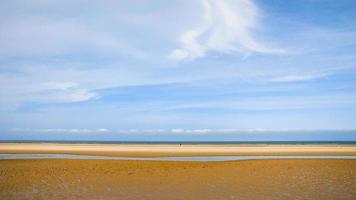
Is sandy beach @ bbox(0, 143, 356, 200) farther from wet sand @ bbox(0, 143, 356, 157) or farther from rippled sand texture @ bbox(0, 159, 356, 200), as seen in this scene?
wet sand @ bbox(0, 143, 356, 157)

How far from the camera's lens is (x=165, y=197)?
13.9m

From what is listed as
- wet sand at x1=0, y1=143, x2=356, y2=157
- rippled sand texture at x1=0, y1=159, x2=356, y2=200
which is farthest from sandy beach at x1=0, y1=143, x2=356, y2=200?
wet sand at x1=0, y1=143, x2=356, y2=157

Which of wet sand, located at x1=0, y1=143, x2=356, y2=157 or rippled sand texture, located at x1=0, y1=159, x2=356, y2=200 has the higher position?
wet sand, located at x1=0, y1=143, x2=356, y2=157

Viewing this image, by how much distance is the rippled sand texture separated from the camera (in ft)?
47.1

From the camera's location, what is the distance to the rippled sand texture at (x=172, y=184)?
14349 mm

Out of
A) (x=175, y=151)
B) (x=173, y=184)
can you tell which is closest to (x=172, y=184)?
(x=173, y=184)

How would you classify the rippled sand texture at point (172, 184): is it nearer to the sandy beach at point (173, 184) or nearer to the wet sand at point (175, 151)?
the sandy beach at point (173, 184)

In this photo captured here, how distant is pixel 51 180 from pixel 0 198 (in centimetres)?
499

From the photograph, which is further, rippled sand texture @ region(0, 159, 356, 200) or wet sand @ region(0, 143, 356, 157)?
wet sand @ region(0, 143, 356, 157)

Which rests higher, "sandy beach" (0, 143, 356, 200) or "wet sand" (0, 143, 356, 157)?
"wet sand" (0, 143, 356, 157)

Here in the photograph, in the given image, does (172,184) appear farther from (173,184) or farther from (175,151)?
(175,151)

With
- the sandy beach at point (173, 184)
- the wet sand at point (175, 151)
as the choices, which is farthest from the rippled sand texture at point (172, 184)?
the wet sand at point (175, 151)

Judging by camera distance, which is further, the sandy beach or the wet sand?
the wet sand

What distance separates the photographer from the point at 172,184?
683 inches
